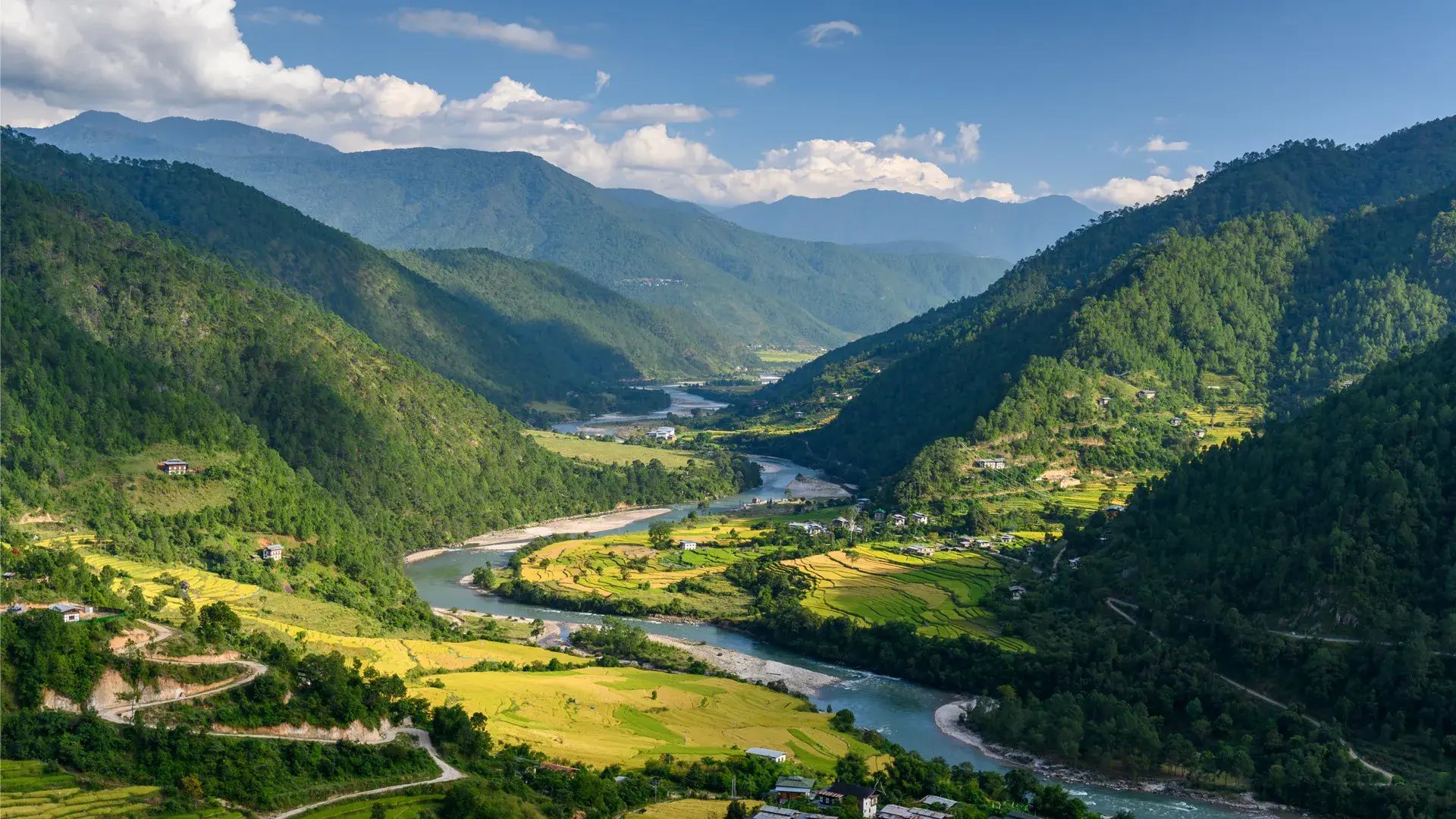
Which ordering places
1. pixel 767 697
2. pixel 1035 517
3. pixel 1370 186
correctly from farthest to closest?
pixel 1370 186 → pixel 1035 517 → pixel 767 697

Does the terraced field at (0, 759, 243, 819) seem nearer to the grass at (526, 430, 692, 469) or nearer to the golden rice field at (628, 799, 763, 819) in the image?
the golden rice field at (628, 799, 763, 819)

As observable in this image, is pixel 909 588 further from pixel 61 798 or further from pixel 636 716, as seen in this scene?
pixel 61 798

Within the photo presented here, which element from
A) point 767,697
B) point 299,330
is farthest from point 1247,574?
point 299,330

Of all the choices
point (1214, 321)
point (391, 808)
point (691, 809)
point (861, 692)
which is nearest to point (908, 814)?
point (691, 809)

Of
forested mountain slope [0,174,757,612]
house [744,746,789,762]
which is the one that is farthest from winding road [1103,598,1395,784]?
forested mountain slope [0,174,757,612]

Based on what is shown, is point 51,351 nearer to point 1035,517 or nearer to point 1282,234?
point 1035,517

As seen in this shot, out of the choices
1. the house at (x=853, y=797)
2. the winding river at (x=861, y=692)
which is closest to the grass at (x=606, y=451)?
the winding river at (x=861, y=692)
